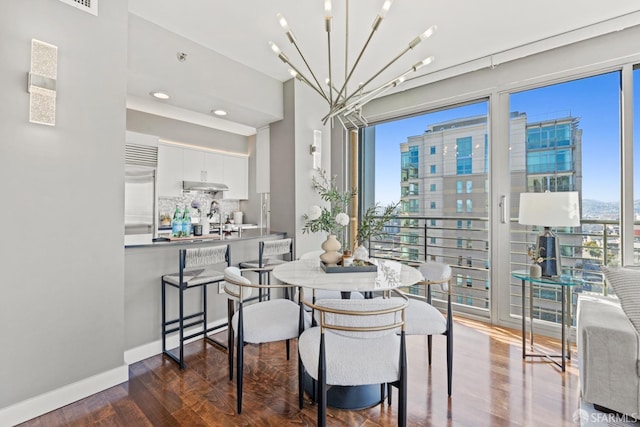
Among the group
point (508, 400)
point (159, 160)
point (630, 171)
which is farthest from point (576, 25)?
point (159, 160)

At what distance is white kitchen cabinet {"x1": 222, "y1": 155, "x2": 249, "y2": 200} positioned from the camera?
5.72 m

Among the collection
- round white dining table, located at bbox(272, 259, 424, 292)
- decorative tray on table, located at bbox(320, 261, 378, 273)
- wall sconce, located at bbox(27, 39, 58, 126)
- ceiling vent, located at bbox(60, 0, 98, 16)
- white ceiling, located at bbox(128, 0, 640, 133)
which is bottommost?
round white dining table, located at bbox(272, 259, 424, 292)

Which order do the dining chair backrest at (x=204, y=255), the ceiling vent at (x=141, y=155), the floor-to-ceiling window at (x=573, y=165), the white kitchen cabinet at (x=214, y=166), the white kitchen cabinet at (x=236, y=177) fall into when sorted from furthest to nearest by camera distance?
the white kitchen cabinet at (x=236, y=177), the white kitchen cabinet at (x=214, y=166), the ceiling vent at (x=141, y=155), the floor-to-ceiling window at (x=573, y=165), the dining chair backrest at (x=204, y=255)

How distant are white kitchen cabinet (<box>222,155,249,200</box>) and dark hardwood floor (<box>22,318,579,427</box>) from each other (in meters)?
3.64

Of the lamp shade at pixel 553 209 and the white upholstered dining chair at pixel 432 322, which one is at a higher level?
the lamp shade at pixel 553 209

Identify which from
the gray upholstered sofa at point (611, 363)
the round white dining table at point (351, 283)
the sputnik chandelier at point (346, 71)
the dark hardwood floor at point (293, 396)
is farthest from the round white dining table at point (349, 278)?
the sputnik chandelier at point (346, 71)

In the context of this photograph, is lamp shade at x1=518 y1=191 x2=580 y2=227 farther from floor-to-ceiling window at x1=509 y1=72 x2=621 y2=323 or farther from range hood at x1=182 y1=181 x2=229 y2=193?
range hood at x1=182 y1=181 x2=229 y2=193

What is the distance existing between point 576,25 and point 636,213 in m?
1.65

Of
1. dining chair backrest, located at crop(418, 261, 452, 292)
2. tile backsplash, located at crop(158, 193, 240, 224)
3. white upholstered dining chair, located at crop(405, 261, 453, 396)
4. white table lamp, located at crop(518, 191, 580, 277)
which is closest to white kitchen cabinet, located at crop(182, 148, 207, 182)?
tile backsplash, located at crop(158, 193, 240, 224)

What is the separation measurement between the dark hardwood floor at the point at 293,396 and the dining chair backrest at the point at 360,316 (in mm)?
752

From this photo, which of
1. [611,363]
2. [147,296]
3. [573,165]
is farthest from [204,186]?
[611,363]

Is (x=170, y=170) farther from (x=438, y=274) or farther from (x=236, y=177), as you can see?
(x=438, y=274)

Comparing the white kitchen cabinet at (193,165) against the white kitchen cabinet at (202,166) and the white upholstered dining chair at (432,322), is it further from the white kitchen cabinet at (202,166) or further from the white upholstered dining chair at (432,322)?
the white upholstered dining chair at (432,322)

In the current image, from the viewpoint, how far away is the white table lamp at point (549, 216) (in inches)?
92.4
